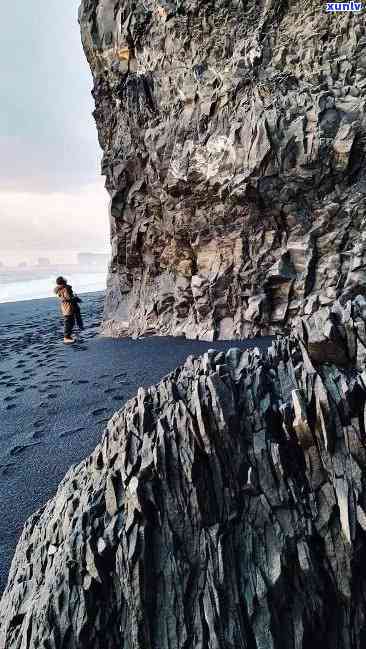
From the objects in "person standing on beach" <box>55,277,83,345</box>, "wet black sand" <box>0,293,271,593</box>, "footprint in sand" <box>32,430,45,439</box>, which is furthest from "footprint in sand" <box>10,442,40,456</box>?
"person standing on beach" <box>55,277,83,345</box>

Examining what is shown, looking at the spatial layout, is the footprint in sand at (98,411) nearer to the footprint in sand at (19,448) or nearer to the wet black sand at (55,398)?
the wet black sand at (55,398)

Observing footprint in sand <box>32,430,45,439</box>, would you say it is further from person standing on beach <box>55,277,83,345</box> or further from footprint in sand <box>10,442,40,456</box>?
person standing on beach <box>55,277,83,345</box>

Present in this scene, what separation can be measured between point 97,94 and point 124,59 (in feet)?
8.84

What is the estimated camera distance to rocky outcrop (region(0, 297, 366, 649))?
2629mm

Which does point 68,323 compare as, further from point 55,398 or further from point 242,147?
point 242,147

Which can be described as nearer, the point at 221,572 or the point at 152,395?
the point at 221,572

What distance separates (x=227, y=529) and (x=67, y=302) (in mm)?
13916

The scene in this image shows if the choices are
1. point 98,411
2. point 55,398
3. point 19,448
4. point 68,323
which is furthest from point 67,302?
point 19,448

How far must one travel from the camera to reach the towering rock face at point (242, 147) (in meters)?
11.5

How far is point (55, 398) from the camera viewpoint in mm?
9336

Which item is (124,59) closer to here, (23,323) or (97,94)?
(97,94)

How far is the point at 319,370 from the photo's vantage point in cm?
338

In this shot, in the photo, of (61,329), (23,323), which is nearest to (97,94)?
(61,329)

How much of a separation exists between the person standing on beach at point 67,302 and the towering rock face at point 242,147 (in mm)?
4102
